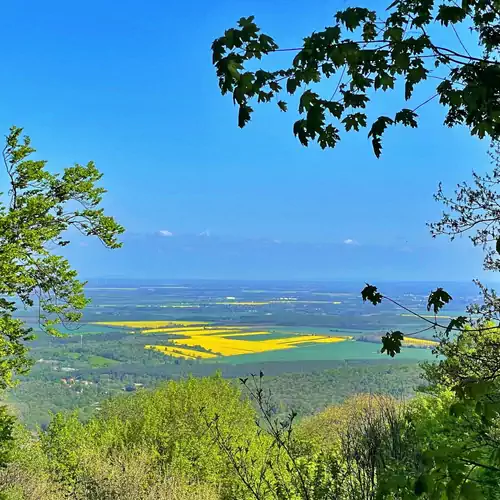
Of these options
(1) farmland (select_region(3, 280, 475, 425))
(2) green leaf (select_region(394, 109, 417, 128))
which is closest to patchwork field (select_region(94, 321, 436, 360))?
(1) farmland (select_region(3, 280, 475, 425))

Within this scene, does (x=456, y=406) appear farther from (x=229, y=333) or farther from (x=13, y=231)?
(x=229, y=333)

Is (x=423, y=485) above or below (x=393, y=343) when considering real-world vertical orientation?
below

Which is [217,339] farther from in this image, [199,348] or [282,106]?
[282,106]

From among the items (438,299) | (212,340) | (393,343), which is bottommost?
(212,340)

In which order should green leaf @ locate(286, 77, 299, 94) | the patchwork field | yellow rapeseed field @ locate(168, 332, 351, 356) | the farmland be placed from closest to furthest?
green leaf @ locate(286, 77, 299, 94), the farmland, the patchwork field, yellow rapeseed field @ locate(168, 332, 351, 356)

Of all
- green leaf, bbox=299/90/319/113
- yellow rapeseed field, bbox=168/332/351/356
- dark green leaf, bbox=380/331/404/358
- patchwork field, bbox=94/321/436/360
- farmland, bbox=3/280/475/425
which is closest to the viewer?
green leaf, bbox=299/90/319/113

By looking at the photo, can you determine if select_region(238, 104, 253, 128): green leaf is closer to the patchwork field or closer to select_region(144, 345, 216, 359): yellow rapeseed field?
the patchwork field

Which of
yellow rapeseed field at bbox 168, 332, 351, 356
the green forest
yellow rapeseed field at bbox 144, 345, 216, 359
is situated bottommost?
yellow rapeseed field at bbox 144, 345, 216, 359

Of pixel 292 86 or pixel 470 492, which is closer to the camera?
pixel 470 492

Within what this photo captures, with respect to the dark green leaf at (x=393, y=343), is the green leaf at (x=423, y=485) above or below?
below

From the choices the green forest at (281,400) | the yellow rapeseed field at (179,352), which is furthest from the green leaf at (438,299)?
the yellow rapeseed field at (179,352)

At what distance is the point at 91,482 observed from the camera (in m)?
12.0

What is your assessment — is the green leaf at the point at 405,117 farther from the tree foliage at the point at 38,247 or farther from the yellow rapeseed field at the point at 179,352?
the yellow rapeseed field at the point at 179,352

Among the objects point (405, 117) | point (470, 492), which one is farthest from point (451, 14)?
point (470, 492)
